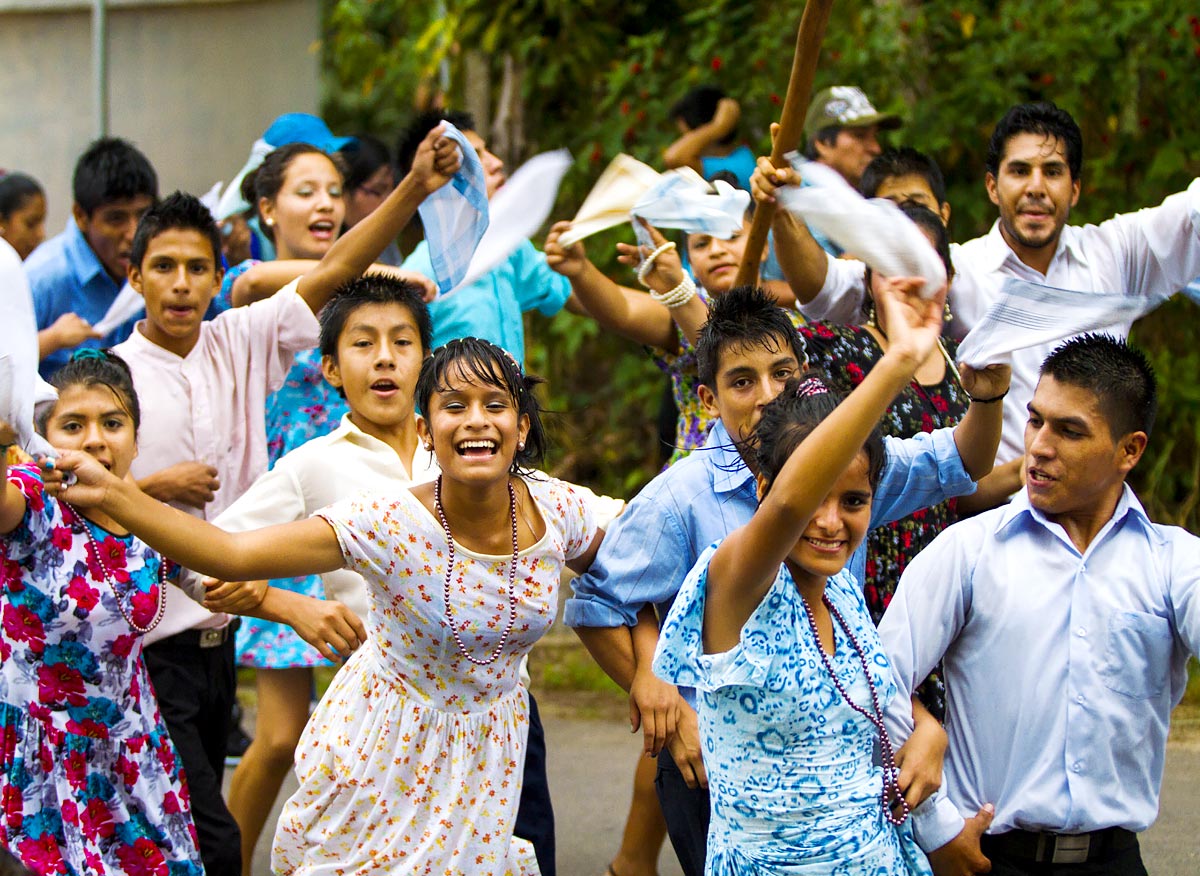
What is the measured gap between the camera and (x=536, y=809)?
12.6ft

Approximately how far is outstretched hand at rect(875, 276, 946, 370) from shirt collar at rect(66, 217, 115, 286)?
348cm

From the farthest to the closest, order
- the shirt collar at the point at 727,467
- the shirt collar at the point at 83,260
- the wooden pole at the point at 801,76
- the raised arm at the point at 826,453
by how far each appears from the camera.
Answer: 1. the shirt collar at the point at 83,260
2. the wooden pole at the point at 801,76
3. the shirt collar at the point at 727,467
4. the raised arm at the point at 826,453

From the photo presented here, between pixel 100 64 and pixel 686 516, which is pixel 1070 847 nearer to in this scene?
pixel 686 516

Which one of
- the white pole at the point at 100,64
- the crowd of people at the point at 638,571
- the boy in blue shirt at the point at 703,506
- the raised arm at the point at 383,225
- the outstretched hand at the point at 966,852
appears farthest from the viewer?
the white pole at the point at 100,64

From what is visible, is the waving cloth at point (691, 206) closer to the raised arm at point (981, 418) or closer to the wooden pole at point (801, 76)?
the wooden pole at point (801, 76)

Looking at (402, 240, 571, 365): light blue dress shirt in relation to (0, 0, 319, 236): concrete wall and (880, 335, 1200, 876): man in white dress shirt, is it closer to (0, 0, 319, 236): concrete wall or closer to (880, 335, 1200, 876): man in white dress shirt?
(880, 335, 1200, 876): man in white dress shirt

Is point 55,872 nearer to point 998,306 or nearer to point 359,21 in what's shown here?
point 998,306

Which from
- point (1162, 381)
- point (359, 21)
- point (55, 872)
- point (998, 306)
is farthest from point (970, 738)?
point (359, 21)

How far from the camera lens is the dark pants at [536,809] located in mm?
3828

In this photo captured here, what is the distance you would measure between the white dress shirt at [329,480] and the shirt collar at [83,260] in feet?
6.21

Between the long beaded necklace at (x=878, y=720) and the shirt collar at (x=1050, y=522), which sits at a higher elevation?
the shirt collar at (x=1050, y=522)

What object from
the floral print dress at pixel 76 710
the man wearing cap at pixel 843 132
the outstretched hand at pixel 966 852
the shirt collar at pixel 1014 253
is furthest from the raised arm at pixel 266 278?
the outstretched hand at pixel 966 852

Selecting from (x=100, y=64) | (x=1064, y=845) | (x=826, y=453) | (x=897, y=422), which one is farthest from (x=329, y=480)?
(x=100, y=64)

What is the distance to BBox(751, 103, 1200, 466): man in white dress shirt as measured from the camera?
4.24 metres
